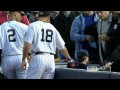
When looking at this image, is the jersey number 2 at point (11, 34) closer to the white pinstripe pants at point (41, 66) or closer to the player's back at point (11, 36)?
the player's back at point (11, 36)

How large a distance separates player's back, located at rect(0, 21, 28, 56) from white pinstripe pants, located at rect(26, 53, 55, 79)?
0.52 metres

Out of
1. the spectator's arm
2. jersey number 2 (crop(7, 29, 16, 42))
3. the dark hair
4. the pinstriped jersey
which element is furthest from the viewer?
the spectator's arm

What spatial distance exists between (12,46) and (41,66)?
0.71 meters

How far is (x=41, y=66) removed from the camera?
9.08 m

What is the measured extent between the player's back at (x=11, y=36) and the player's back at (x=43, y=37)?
0.46m

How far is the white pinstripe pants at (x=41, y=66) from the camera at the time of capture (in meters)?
9.06

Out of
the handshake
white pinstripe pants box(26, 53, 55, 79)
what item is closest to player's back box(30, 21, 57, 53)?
white pinstripe pants box(26, 53, 55, 79)

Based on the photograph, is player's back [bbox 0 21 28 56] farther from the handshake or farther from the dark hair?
the handshake

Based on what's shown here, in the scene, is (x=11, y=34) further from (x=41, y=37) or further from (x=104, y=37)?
(x=104, y=37)

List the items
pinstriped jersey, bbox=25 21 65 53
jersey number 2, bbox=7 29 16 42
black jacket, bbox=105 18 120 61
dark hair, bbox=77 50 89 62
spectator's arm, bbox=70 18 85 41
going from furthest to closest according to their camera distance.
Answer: spectator's arm, bbox=70 18 85 41
black jacket, bbox=105 18 120 61
jersey number 2, bbox=7 29 16 42
dark hair, bbox=77 50 89 62
pinstriped jersey, bbox=25 21 65 53

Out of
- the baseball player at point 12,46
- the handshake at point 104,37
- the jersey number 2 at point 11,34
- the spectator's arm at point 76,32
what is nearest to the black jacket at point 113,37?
the handshake at point 104,37

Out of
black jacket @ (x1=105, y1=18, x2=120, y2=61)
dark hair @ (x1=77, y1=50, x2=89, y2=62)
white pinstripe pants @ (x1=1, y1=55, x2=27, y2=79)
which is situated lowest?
white pinstripe pants @ (x1=1, y1=55, x2=27, y2=79)

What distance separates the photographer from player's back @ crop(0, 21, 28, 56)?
945 centimetres
